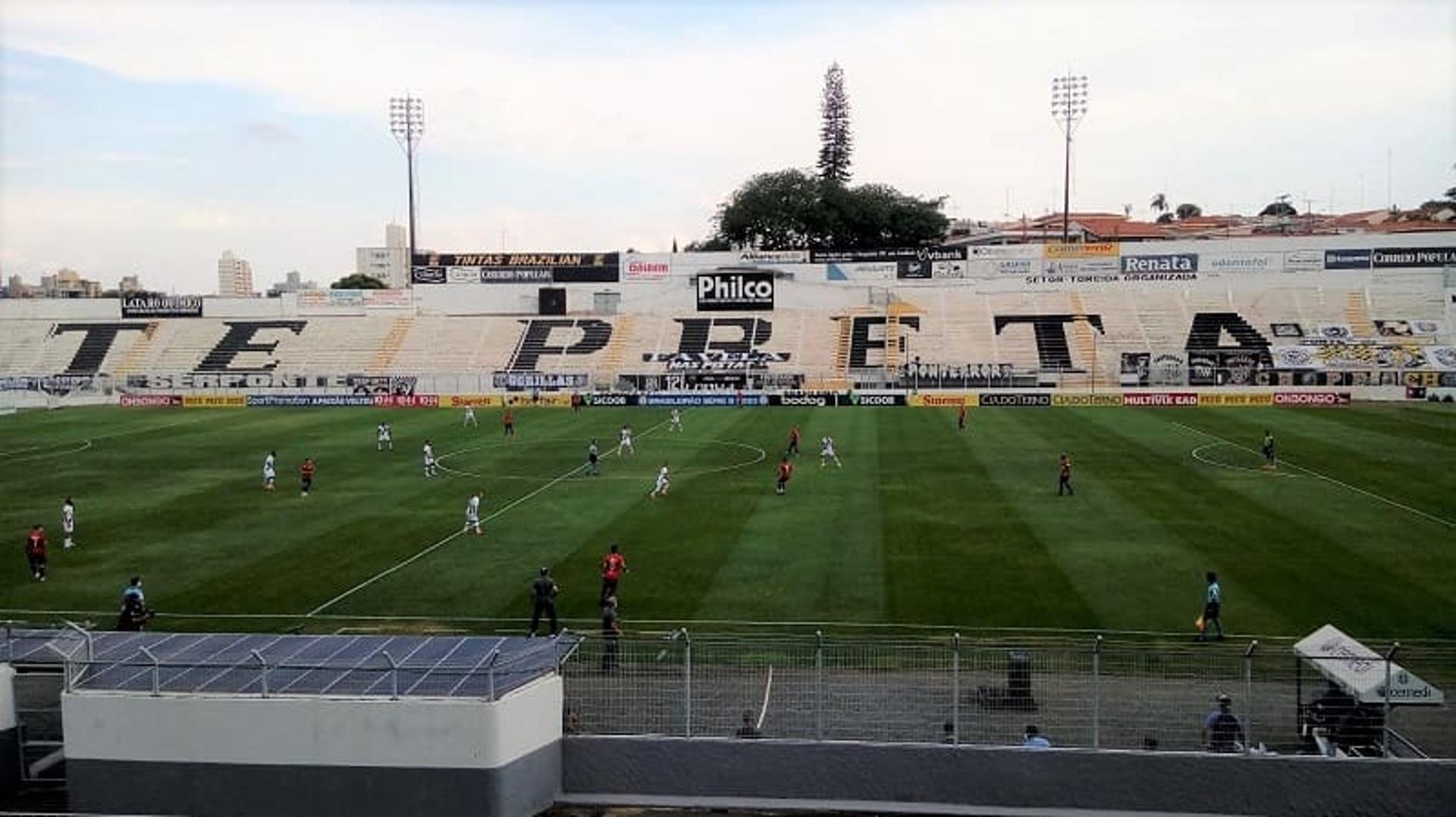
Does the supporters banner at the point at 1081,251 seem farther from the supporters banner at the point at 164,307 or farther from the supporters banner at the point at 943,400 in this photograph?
the supporters banner at the point at 164,307

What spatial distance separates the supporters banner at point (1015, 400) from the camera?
59219 mm

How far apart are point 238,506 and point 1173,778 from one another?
26391 mm

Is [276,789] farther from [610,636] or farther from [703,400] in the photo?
[703,400]

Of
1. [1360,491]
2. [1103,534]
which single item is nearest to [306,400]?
[1103,534]

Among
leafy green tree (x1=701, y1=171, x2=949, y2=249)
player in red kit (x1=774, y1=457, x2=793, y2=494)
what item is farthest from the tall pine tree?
player in red kit (x1=774, y1=457, x2=793, y2=494)

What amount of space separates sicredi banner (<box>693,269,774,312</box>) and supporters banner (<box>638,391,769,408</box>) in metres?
19.2

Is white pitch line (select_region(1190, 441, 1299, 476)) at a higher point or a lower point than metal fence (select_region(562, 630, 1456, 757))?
higher

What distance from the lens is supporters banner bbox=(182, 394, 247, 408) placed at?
213ft

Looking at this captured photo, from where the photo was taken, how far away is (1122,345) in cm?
7069

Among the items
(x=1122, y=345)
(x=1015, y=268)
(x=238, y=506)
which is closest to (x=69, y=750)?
(x=238, y=506)

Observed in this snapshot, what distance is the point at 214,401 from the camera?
65750 millimetres

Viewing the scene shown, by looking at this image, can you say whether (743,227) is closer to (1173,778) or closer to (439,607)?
(439,607)

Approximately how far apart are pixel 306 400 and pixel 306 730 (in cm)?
5694

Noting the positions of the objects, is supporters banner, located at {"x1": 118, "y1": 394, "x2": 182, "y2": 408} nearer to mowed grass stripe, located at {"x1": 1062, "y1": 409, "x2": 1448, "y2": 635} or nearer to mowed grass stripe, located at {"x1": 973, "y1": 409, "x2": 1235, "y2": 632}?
mowed grass stripe, located at {"x1": 973, "y1": 409, "x2": 1235, "y2": 632}
